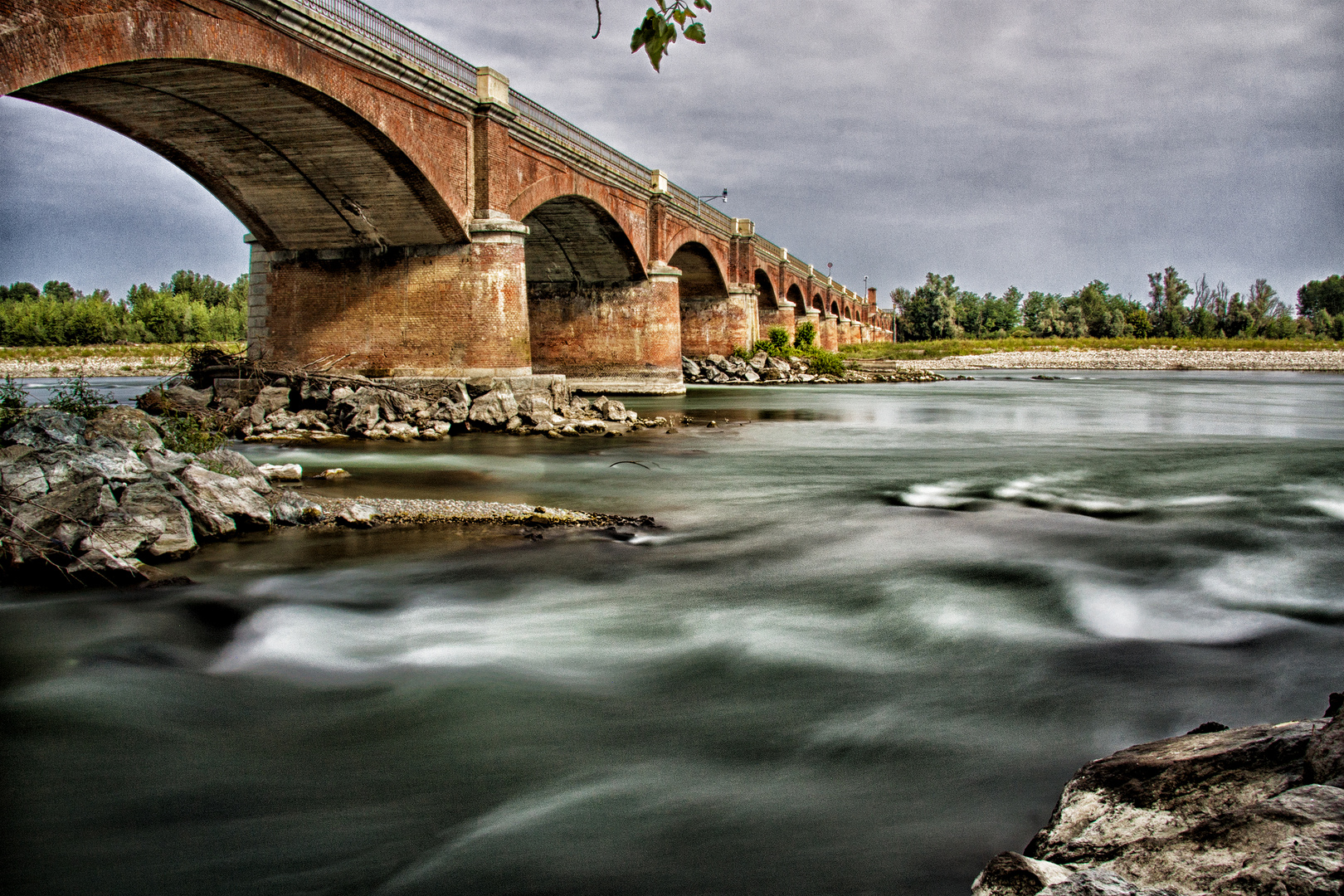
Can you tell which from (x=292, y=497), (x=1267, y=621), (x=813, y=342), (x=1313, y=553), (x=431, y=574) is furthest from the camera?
(x=813, y=342)

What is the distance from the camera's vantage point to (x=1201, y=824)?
2004mm

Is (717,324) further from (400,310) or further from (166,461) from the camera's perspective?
(166,461)

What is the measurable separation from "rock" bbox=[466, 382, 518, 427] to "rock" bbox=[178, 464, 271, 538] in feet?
30.8

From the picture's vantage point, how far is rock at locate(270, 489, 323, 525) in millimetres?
7609

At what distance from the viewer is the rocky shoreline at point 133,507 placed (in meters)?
5.94

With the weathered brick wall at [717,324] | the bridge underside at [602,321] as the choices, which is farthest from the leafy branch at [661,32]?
the weathered brick wall at [717,324]

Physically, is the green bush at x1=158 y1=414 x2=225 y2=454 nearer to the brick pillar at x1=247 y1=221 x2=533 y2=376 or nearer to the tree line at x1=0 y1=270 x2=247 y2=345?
the brick pillar at x1=247 y1=221 x2=533 y2=376

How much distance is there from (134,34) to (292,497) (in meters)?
6.66

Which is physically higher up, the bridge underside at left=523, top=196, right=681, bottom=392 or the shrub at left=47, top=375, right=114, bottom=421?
the bridge underside at left=523, top=196, right=681, bottom=392

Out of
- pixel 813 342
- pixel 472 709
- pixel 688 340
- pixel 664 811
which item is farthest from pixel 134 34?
pixel 813 342

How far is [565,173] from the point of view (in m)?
22.0

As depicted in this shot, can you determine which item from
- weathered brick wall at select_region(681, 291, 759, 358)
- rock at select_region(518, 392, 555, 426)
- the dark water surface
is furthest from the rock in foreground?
weathered brick wall at select_region(681, 291, 759, 358)

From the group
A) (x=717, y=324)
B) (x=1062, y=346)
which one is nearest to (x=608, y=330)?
(x=717, y=324)

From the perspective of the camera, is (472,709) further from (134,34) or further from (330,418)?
(330,418)
